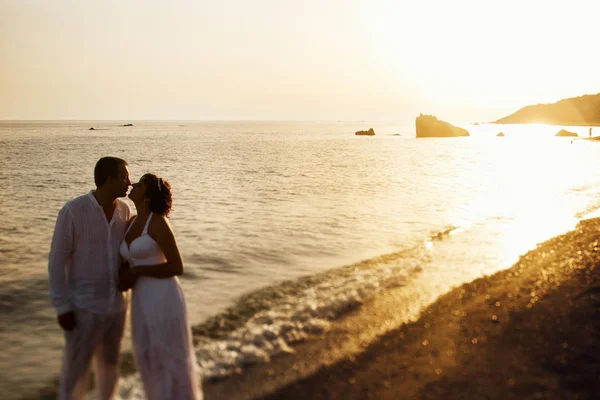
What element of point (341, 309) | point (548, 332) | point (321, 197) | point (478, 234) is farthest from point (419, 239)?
point (321, 197)

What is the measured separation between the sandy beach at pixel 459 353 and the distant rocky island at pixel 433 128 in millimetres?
128176

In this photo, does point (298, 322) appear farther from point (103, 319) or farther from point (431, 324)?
point (103, 319)

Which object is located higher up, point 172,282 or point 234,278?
point 172,282

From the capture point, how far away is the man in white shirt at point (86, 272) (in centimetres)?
436

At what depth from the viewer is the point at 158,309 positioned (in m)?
4.39

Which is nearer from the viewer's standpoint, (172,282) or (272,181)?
(172,282)

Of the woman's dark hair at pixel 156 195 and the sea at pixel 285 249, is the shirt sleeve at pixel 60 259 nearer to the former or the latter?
the woman's dark hair at pixel 156 195

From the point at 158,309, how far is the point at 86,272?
0.75 meters

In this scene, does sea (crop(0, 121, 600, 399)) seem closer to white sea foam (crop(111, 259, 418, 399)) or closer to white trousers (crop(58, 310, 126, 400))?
white sea foam (crop(111, 259, 418, 399))

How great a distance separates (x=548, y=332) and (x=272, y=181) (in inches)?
1244

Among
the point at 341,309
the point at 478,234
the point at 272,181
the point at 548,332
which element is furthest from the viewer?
the point at 272,181

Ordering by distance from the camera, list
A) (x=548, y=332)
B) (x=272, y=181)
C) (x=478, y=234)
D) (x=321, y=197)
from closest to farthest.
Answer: (x=548, y=332), (x=478, y=234), (x=321, y=197), (x=272, y=181)

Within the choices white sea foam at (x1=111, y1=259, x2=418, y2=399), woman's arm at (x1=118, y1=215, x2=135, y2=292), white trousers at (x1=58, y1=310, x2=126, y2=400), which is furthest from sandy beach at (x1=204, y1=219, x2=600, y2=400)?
woman's arm at (x1=118, y1=215, x2=135, y2=292)

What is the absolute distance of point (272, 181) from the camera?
124 ft
